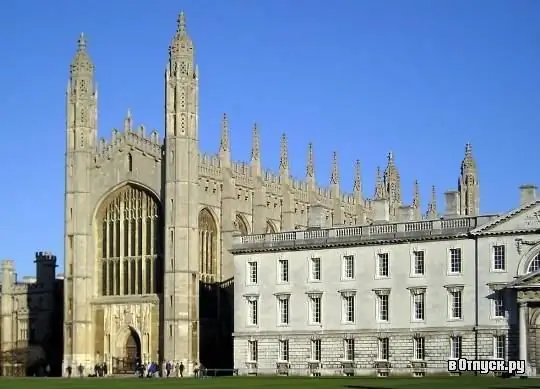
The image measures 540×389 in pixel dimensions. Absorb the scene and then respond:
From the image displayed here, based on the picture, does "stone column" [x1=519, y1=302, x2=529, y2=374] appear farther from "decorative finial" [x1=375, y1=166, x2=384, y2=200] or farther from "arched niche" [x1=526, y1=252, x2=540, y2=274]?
"decorative finial" [x1=375, y1=166, x2=384, y2=200]

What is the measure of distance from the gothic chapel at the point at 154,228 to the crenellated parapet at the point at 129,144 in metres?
0.07

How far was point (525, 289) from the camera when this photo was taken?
217 feet

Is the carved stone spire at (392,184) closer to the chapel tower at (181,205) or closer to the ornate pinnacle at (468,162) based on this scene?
the ornate pinnacle at (468,162)

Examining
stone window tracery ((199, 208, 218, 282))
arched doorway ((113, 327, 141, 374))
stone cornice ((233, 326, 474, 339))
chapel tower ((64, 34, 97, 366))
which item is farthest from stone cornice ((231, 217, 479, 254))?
chapel tower ((64, 34, 97, 366))

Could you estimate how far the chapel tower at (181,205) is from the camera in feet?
268

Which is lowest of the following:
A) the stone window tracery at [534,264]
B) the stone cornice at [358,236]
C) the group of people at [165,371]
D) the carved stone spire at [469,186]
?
the group of people at [165,371]

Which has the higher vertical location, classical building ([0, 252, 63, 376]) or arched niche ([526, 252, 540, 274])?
arched niche ([526, 252, 540, 274])

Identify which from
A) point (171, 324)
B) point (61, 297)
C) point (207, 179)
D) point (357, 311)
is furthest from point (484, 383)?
point (61, 297)

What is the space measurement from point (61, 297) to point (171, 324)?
66.2 ft

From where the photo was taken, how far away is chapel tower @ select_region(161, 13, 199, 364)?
81.6 metres

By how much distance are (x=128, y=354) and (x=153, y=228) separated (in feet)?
30.7

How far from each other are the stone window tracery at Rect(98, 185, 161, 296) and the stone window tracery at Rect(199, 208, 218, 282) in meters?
3.23

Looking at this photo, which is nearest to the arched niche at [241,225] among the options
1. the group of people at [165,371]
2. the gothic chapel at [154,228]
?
the gothic chapel at [154,228]

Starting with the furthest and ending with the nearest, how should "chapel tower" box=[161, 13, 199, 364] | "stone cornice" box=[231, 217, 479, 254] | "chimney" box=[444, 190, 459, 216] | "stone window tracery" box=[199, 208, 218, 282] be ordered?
"stone window tracery" box=[199, 208, 218, 282]
"chapel tower" box=[161, 13, 199, 364]
"chimney" box=[444, 190, 459, 216]
"stone cornice" box=[231, 217, 479, 254]
